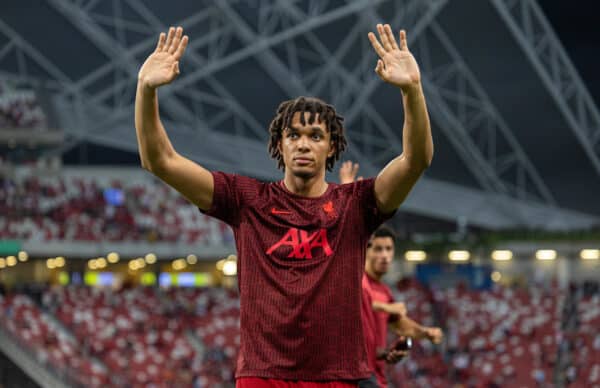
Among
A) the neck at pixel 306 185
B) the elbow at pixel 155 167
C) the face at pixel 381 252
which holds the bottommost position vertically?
the face at pixel 381 252

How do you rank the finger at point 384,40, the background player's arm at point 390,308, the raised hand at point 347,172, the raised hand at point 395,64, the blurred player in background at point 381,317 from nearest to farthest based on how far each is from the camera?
the raised hand at point 395,64 < the finger at point 384,40 < the raised hand at point 347,172 < the blurred player in background at point 381,317 < the background player's arm at point 390,308

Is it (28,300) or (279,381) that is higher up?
(279,381)

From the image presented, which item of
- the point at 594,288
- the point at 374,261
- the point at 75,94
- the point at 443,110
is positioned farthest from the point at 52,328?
the point at 374,261

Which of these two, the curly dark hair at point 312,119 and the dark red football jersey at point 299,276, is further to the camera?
the curly dark hair at point 312,119

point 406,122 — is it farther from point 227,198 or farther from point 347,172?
point 347,172

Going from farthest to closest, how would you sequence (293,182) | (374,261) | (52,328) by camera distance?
(52,328) < (374,261) < (293,182)

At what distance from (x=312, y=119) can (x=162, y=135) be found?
55 cm

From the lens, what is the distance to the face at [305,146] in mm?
3520

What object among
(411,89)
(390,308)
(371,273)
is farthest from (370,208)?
(371,273)

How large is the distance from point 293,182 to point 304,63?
29323mm

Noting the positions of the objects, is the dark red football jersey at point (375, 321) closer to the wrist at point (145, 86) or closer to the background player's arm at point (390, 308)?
the background player's arm at point (390, 308)

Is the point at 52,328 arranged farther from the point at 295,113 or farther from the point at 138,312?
the point at 295,113

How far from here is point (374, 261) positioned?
22.8ft

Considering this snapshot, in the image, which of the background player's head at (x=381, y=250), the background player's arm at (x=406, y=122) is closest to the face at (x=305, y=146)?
the background player's arm at (x=406, y=122)
